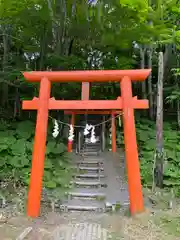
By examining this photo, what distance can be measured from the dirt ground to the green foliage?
1.61 metres

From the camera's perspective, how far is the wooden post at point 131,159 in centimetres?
714

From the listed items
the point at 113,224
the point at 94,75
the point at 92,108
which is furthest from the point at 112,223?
the point at 94,75

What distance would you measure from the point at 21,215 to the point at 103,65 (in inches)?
382

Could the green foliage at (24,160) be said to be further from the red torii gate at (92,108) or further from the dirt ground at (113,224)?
the dirt ground at (113,224)

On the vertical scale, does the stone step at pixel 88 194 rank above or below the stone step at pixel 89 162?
below

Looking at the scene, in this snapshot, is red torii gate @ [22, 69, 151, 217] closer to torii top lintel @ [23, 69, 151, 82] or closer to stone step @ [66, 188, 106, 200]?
torii top lintel @ [23, 69, 151, 82]

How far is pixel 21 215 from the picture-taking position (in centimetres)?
712

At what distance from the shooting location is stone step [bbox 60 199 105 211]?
7793 mm

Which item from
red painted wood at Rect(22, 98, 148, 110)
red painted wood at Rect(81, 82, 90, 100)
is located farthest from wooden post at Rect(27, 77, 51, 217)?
red painted wood at Rect(81, 82, 90, 100)

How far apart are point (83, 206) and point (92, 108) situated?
8.68 feet

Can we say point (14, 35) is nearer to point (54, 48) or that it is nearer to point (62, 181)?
point (54, 48)

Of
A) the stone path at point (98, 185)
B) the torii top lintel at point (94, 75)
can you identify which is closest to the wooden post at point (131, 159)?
the torii top lintel at point (94, 75)

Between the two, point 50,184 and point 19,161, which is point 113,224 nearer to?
point 50,184

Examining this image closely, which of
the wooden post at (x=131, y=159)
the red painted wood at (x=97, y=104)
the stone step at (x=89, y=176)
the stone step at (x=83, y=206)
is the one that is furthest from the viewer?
the stone step at (x=89, y=176)
